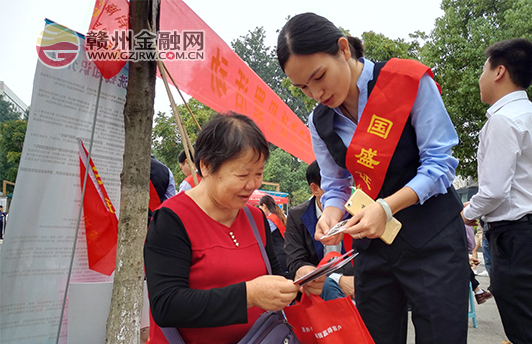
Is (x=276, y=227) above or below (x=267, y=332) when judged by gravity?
above

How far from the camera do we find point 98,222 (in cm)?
289

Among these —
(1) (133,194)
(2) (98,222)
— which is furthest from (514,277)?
(2) (98,222)

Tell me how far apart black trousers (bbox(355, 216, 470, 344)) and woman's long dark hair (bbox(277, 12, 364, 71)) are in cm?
78

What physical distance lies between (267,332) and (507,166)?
4.79 ft

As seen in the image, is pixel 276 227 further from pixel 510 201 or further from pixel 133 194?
pixel 510 201

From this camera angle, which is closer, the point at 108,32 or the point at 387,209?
the point at 387,209

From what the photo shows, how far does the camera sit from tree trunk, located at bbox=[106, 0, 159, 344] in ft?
8.66

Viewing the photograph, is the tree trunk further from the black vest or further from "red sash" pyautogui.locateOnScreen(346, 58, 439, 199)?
"red sash" pyautogui.locateOnScreen(346, 58, 439, 199)

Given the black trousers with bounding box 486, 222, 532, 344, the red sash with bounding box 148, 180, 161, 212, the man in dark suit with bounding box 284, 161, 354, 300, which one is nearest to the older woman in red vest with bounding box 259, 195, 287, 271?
the man in dark suit with bounding box 284, 161, 354, 300

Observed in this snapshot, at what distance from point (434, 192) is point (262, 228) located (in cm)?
69

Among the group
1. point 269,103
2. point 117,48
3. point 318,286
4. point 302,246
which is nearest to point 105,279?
point 302,246

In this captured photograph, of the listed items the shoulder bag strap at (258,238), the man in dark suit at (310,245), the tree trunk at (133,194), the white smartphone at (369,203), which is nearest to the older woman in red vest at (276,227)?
the man in dark suit at (310,245)

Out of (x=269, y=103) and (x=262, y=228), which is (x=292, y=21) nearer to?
(x=262, y=228)

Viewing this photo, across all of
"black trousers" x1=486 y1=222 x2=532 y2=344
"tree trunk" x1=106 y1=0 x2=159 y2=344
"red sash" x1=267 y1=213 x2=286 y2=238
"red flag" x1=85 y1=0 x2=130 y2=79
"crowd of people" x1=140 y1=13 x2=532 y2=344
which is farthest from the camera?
"red sash" x1=267 y1=213 x2=286 y2=238
